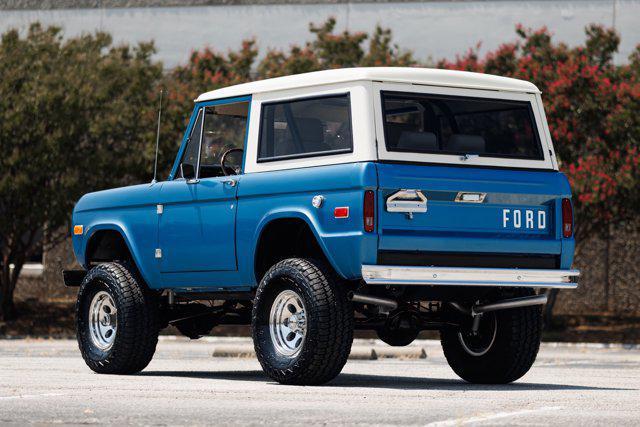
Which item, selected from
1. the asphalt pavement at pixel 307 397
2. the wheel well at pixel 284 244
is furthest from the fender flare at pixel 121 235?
the wheel well at pixel 284 244

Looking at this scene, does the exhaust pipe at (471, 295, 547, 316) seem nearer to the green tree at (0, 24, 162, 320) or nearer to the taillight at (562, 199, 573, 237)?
the taillight at (562, 199, 573, 237)

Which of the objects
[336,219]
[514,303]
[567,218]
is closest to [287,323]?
[336,219]

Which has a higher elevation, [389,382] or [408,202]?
[408,202]

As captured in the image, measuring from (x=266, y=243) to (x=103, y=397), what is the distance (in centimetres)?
233

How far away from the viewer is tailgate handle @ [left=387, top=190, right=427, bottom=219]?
11.5 metres

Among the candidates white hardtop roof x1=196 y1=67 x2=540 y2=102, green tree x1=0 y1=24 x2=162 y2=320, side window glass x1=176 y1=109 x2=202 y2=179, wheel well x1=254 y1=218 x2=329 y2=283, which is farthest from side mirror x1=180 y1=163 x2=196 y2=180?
green tree x1=0 y1=24 x2=162 y2=320

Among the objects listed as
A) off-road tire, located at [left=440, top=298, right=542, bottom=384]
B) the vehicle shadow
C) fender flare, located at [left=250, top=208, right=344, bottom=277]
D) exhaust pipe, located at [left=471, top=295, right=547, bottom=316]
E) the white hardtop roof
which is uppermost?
the white hardtop roof

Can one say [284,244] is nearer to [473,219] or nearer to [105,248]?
[473,219]

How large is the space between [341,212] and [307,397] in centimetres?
152

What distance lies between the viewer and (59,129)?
93.5 feet

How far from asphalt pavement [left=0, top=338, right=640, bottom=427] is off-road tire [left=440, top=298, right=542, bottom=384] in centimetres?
20

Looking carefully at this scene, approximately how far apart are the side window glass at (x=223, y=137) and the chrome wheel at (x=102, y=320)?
173 cm

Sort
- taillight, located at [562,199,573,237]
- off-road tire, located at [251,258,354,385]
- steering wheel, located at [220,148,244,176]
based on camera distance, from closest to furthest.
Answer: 1. off-road tire, located at [251,258,354,385]
2. taillight, located at [562,199,573,237]
3. steering wheel, located at [220,148,244,176]

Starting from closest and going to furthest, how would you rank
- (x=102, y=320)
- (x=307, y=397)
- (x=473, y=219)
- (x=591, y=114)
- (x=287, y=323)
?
(x=307, y=397) < (x=473, y=219) < (x=287, y=323) < (x=102, y=320) < (x=591, y=114)
